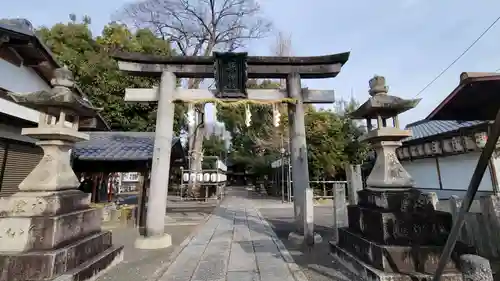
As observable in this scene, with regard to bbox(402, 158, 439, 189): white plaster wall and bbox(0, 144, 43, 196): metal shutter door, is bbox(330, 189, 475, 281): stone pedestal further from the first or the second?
bbox(402, 158, 439, 189): white plaster wall

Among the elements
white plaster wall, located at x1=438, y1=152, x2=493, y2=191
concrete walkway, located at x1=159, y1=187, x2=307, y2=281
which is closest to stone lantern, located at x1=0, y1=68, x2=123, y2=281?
concrete walkway, located at x1=159, y1=187, x2=307, y2=281

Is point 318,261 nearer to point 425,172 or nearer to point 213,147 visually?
point 425,172

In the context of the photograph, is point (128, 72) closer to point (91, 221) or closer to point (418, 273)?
point (91, 221)

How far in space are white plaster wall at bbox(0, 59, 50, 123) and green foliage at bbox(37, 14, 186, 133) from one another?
10.5 m

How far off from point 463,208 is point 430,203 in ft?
6.72

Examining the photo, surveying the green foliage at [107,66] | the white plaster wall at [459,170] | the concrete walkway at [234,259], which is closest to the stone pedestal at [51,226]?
the concrete walkway at [234,259]

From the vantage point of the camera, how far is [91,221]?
505 cm

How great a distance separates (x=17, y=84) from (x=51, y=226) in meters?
6.98

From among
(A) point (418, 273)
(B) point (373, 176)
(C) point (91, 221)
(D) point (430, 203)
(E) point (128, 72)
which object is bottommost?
(A) point (418, 273)

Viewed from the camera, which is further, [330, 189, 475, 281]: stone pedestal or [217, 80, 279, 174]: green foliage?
[217, 80, 279, 174]: green foliage

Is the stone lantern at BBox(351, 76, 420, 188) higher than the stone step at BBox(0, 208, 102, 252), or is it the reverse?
the stone lantern at BBox(351, 76, 420, 188)

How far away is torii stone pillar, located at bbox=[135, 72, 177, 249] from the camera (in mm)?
6836

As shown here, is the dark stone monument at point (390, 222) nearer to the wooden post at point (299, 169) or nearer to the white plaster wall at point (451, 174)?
the wooden post at point (299, 169)

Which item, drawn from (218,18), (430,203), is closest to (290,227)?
(430,203)
